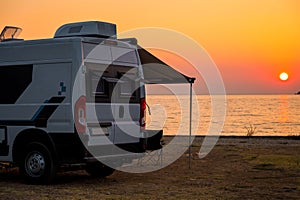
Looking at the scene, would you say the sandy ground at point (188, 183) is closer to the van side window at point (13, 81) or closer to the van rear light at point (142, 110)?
the van rear light at point (142, 110)

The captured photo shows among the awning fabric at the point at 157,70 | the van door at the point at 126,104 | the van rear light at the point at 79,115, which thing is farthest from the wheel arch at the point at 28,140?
the awning fabric at the point at 157,70

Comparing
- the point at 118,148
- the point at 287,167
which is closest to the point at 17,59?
the point at 118,148

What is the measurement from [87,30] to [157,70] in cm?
333

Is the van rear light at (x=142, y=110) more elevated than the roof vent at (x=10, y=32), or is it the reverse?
the roof vent at (x=10, y=32)

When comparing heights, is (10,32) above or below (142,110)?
above

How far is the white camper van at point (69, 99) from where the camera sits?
10.2 m

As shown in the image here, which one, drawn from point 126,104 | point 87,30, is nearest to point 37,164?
point 126,104

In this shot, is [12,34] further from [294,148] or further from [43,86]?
[294,148]

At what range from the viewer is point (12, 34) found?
12.5 meters

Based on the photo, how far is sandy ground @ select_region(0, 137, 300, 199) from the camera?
9711 mm

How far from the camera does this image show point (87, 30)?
443 inches

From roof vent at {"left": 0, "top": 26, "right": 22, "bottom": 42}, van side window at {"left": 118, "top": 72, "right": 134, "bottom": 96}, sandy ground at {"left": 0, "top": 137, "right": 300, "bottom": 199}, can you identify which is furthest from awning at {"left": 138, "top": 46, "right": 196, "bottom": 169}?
roof vent at {"left": 0, "top": 26, "right": 22, "bottom": 42}

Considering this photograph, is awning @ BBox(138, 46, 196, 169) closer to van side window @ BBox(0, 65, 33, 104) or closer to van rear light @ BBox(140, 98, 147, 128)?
van rear light @ BBox(140, 98, 147, 128)

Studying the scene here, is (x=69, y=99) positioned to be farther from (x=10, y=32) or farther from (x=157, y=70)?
(x=157, y=70)
